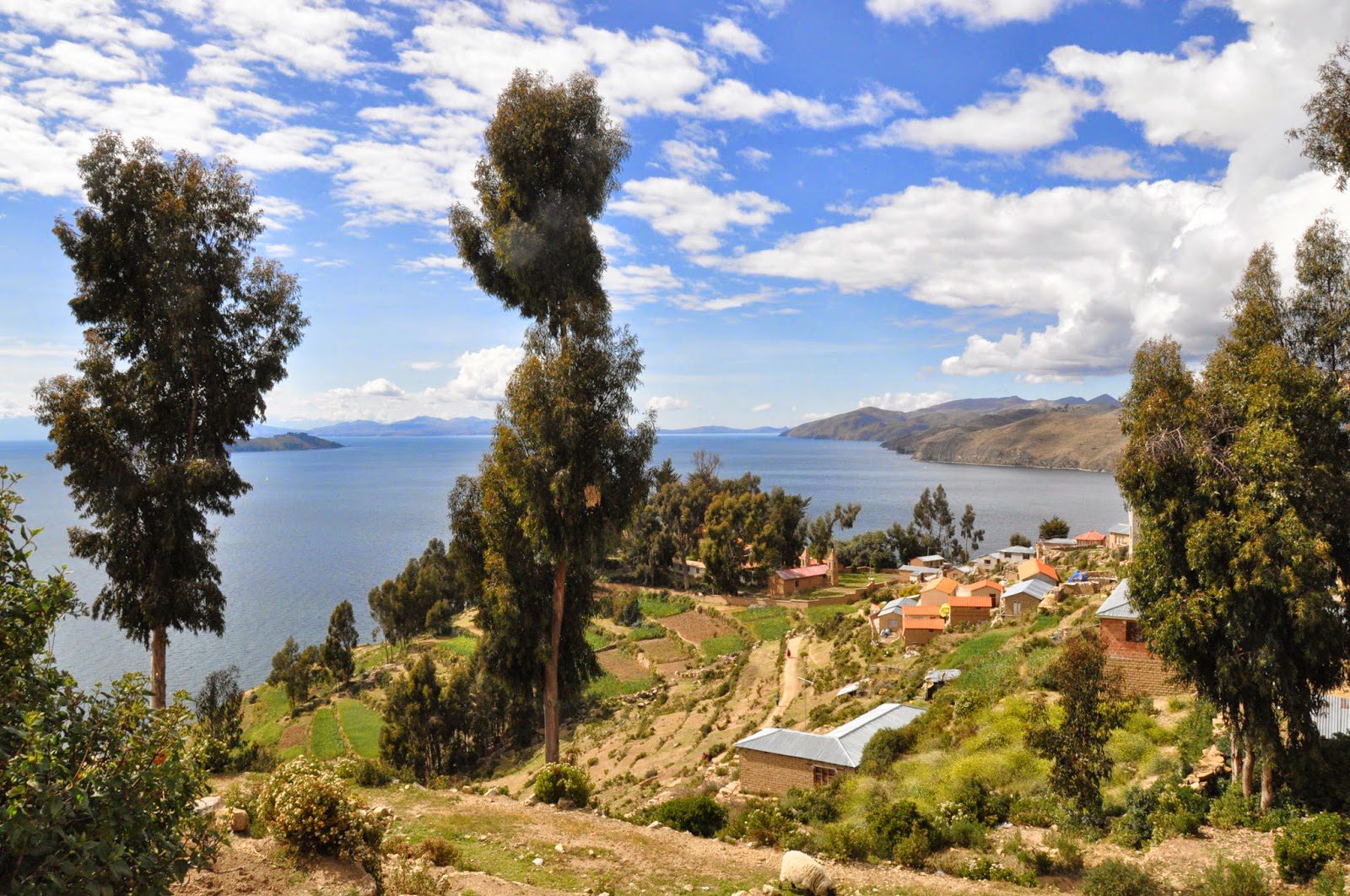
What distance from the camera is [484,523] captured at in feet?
51.0

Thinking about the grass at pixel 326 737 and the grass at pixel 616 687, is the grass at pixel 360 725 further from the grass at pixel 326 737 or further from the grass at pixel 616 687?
the grass at pixel 616 687

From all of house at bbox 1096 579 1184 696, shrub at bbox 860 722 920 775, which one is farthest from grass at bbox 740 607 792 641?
shrub at bbox 860 722 920 775

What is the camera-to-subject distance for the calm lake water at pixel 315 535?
44281mm

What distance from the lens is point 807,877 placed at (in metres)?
8.29

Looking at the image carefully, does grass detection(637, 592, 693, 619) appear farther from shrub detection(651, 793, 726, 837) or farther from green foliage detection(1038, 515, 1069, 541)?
shrub detection(651, 793, 726, 837)

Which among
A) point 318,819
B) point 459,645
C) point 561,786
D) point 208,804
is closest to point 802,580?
point 459,645

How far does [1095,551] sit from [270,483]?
19151 centimetres

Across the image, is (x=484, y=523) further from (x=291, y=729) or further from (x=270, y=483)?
(x=270, y=483)

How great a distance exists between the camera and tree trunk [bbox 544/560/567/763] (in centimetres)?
1540

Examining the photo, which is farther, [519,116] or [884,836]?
[519,116]

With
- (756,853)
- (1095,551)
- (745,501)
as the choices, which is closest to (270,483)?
(745,501)

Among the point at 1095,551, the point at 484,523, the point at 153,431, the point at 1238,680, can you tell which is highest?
the point at 153,431

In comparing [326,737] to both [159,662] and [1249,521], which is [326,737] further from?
[1249,521]

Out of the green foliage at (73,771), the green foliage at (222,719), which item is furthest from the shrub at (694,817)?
the green foliage at (73,771)
